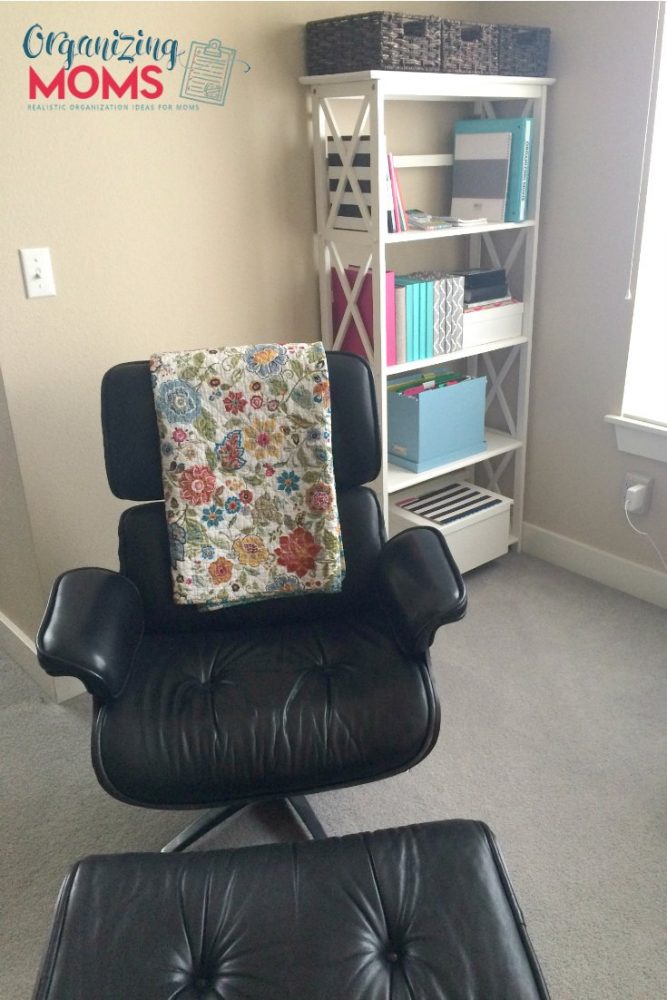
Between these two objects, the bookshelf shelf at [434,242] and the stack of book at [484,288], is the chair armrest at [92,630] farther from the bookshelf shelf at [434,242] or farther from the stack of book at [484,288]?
the stack of book at [484,288]

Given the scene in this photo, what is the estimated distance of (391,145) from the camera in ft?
7.69

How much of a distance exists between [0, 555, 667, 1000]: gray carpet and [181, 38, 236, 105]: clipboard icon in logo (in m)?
1.62

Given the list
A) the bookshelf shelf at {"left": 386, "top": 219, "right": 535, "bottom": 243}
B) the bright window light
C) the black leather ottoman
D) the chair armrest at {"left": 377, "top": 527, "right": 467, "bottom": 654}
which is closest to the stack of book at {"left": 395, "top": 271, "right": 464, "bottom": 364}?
the bookshelf shelf at {"left": 386, "top": 219, "right": 535, "bottom": 243}

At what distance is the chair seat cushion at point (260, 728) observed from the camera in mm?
1385

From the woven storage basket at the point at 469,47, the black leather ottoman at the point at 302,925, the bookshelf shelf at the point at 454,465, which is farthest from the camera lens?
the bookshelf shelf at the point at 454,465

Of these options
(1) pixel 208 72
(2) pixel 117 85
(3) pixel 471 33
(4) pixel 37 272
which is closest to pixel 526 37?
(3) pixel 471 33

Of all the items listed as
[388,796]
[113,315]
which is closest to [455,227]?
[113,315]

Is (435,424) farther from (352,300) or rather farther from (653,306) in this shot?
(653,306)

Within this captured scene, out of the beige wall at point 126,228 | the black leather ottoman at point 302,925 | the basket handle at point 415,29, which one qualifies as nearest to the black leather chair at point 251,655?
the black leather ottoman at point 302,925

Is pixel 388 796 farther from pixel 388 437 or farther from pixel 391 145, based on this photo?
pixel 391 145

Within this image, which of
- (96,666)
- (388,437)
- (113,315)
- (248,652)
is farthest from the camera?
(388,437)

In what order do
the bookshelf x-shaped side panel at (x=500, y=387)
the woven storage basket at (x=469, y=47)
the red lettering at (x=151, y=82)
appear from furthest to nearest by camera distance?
the bookshelf x-shaped side panel at (x=500, y=387) < the woven storage basket at (x=469, y=47) < the red lettering at (x=151, y=82)

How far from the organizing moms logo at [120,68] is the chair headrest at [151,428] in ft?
2.12

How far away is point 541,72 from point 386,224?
72 centimetres
